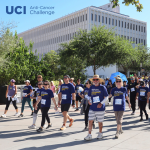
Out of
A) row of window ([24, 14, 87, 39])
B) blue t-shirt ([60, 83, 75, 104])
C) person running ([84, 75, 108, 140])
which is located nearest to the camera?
person running ([84, 75, 108, 140])

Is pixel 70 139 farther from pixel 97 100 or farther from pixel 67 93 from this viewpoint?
pixel 67 93

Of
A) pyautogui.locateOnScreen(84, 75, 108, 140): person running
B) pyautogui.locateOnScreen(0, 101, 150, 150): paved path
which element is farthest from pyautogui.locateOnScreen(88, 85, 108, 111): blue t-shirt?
pyautogui.locateOnScreen(0, 101, 150, 150): paved path

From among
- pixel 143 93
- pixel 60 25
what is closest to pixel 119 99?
pixel 143 93

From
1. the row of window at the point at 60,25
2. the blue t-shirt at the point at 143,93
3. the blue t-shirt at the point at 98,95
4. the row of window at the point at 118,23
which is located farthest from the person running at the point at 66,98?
the row of window at the point at 118,23

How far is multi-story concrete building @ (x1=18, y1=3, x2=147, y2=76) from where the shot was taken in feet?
237

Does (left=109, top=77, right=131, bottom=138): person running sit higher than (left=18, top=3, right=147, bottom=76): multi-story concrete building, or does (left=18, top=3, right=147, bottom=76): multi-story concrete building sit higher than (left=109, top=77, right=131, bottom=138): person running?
(left=18, top=3, right=147, bottom=76): multi-story concrete building

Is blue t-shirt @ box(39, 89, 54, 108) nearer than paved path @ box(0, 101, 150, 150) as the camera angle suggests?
No

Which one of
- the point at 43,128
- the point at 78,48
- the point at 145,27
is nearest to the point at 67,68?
the point at 78,48

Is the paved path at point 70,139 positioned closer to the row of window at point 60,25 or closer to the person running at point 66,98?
the person running at point 66,98

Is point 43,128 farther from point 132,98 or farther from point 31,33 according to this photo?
point 31,33

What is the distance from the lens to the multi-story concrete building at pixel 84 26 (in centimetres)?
7238

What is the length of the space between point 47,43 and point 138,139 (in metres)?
84.0

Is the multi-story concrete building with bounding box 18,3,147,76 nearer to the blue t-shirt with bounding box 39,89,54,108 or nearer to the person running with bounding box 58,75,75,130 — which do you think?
the person running with bounding box 58,75,75,130

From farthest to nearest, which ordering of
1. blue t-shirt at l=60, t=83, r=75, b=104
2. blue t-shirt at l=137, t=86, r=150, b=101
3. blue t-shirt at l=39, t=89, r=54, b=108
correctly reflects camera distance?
blue t-shirt at l=137, t=86, r=150, b=101 < blue t-shirt at l=60, t=83, r=75, b=104 < blue t-shirt at l=39, t=89, r=54, b=108
